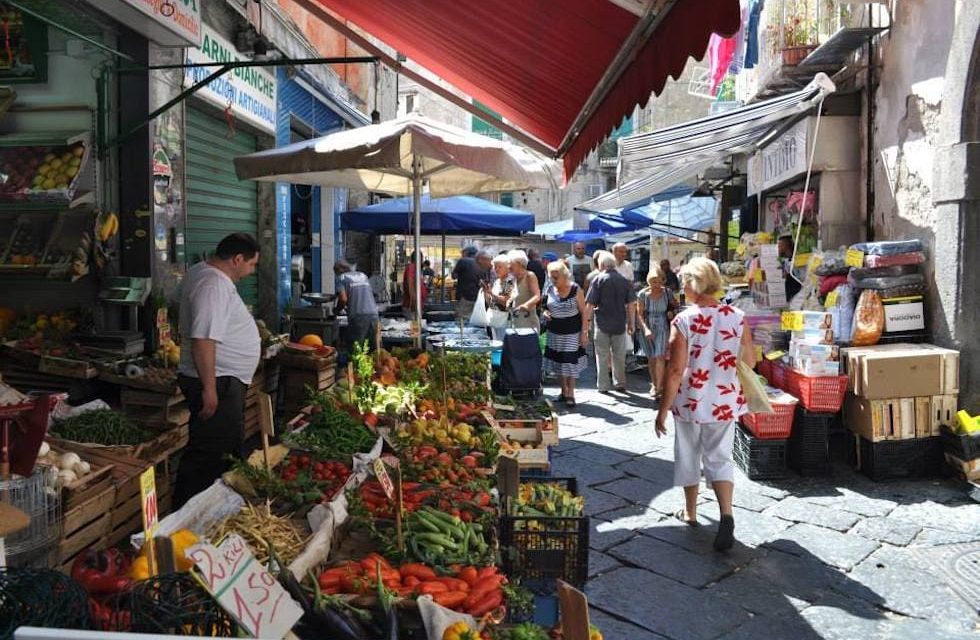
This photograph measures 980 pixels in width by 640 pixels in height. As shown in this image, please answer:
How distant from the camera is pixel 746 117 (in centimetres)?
883

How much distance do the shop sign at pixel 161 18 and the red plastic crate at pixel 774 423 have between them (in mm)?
5714

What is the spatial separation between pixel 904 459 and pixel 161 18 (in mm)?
7006

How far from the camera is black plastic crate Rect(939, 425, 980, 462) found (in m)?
6.06

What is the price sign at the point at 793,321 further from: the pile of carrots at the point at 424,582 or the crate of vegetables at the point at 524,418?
the pile of carrots at the point at 424,582

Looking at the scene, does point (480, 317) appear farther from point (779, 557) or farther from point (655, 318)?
point (779, 557)

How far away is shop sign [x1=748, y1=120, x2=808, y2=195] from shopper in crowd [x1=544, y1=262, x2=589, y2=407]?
3.13m

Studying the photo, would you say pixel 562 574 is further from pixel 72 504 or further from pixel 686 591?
pixel 72 504

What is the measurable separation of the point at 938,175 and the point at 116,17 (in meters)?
7.13

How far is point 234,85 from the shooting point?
9102 millimetres

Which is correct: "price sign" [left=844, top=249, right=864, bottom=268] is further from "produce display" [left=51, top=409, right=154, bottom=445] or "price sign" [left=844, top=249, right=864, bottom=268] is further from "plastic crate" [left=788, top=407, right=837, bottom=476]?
"produce display" [left=51, top=409, right=154, bottom=445]

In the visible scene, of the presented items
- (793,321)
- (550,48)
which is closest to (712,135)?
(793,321)

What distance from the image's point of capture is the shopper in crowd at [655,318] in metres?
10.1

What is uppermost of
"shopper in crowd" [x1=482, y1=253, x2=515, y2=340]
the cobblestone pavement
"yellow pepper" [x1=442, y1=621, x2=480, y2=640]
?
"shopper in crowd" [x1=482, y1=253, x2=515, y2=340]

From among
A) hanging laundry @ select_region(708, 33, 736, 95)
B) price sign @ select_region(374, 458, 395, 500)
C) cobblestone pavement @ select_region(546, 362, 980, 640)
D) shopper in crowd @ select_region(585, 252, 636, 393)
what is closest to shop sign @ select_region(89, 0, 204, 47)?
price sign @ select_region(374, 458, 395, 500)
